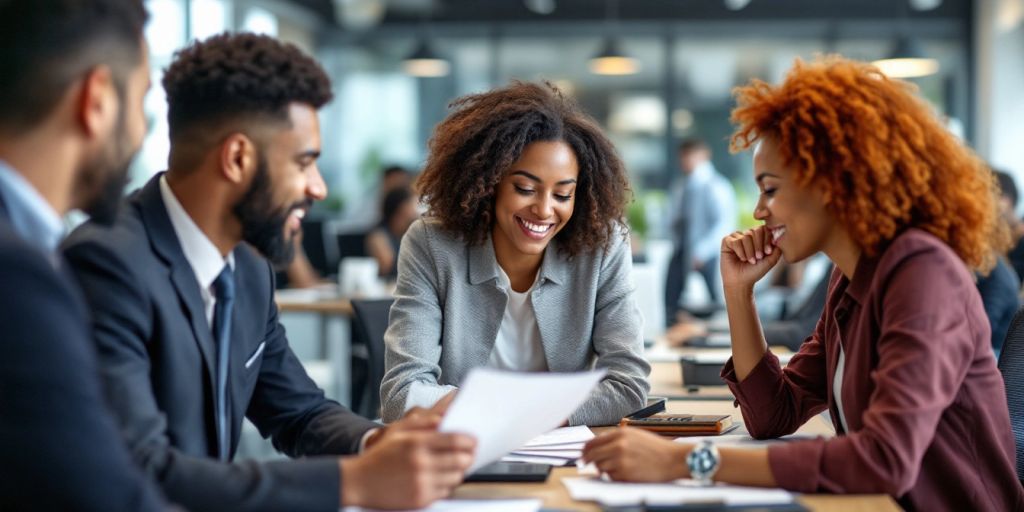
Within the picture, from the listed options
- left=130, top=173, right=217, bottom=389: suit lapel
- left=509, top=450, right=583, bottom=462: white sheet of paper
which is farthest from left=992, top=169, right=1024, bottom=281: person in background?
left=130, top=173, right=217, bottom=389: suit lapel

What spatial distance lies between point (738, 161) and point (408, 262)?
10.0m

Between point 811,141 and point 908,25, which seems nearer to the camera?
point 811,141

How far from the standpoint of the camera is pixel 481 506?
149 cm

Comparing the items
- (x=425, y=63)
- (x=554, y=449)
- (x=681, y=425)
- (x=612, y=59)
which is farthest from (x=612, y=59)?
(x=554, y=449)

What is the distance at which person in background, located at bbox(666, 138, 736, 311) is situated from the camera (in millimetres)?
10234

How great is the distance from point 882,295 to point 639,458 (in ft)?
1.49

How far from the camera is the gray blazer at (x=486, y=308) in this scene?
2.50 m

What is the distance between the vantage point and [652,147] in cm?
1205

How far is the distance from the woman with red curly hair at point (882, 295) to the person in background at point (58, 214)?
77 centimetres

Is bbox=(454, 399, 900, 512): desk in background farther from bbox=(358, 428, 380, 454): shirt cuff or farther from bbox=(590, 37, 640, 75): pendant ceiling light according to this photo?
bbox=(590, 37, 640, 75): pendant ceiling light

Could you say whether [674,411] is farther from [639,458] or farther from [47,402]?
[47,402]

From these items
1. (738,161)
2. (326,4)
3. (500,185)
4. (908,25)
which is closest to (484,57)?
(326,4)

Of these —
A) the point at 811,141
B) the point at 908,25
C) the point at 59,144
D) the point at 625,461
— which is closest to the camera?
the point at 59,144

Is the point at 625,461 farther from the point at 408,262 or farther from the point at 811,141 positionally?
the point at 408,262
